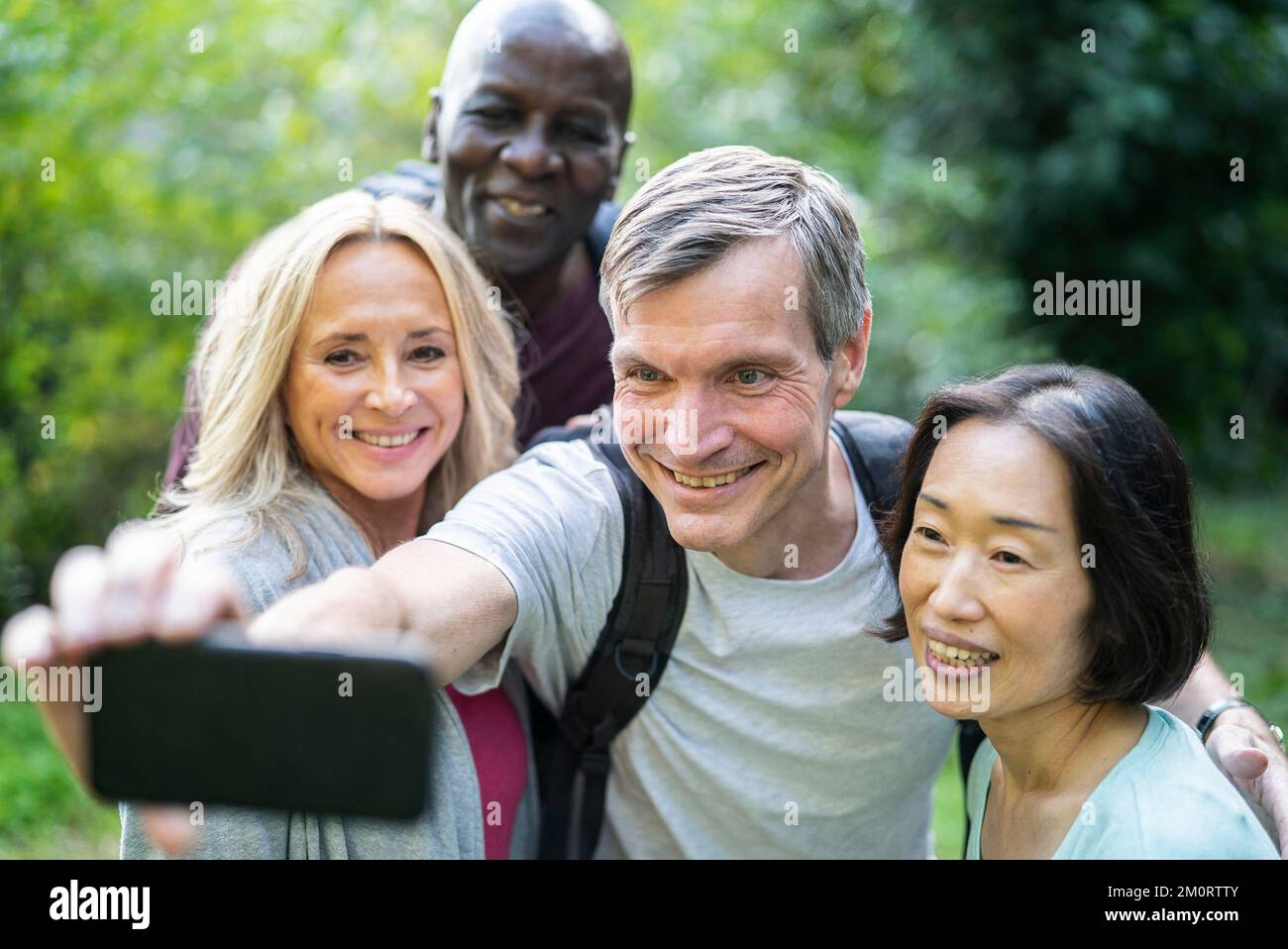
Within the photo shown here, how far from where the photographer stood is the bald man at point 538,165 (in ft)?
12.2

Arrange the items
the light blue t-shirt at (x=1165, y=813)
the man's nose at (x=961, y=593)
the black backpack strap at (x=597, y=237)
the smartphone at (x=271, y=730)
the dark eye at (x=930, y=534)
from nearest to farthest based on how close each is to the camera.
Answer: the smartphone at (x=271, y=730)
the light blue t-shirt at (x=1165, y=813)
the man's nose at (x=961, y=593)
the dark eye at (x=930, y=534)
the black backpack strap at (x=597, y=237)

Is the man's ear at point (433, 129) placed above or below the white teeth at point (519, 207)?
above

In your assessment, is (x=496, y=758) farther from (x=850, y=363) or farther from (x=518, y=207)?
(x=518, y=207)

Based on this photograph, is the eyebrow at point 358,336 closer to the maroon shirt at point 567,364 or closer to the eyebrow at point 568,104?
the maroon shirt at point 567,364

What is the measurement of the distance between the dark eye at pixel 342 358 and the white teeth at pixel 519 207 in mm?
1046

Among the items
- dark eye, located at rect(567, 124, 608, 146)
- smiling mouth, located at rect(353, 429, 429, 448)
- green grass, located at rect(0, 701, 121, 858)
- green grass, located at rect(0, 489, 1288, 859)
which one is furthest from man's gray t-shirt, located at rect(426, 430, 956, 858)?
green grass, located at rect(0, 701, 121, 858)

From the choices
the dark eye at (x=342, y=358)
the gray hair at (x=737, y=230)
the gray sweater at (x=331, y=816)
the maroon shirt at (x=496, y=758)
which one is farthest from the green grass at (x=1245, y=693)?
the dark eye at (x=342, y=358)

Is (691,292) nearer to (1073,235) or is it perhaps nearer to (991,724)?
(991,724)

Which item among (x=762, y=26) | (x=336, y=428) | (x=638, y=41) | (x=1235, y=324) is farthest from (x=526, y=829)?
(x=1235, y=324)

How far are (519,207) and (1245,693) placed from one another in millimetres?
5047

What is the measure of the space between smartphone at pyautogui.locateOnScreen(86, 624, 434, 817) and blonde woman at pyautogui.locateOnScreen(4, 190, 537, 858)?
1.17 metres

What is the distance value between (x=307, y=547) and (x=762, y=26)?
24.0 ft

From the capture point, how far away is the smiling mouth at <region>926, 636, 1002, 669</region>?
7.46 feet

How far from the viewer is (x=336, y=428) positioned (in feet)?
9.27
